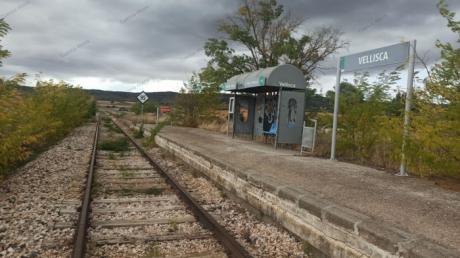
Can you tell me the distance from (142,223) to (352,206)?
305 cm

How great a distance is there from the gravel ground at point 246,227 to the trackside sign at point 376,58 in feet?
13.5

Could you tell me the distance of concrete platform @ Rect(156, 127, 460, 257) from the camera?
398cm

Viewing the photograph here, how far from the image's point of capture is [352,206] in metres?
5.19

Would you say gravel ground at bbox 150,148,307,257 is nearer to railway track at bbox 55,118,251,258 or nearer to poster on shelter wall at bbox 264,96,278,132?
railway track at bbox 55,118,251,258

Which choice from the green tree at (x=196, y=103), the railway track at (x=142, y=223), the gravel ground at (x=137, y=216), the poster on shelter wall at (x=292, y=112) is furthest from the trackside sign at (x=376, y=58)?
the green tree at (x=196, y=103)

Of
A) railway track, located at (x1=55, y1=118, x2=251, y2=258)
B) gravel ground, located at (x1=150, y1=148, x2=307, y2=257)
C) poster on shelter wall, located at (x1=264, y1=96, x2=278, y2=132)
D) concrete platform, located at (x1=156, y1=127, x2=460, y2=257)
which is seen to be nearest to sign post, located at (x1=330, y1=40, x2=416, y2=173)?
concrete platform, located at (x1=156, y1=127, x2=460, y2=257)

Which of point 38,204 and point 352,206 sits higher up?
point 352,206

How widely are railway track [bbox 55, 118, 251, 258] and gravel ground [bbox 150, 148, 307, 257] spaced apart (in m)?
0.33

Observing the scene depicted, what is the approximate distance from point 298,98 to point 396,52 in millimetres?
4694

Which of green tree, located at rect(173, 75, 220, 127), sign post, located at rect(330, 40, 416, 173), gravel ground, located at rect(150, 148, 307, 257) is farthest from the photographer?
green tree, located at rect(173, 75, 220, 127)

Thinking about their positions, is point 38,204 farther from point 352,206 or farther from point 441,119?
point 441,119

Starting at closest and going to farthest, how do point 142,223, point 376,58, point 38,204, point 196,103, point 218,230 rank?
point 218,230 < point 142,223 < point 38,204 < point 376,58 < point 196,103

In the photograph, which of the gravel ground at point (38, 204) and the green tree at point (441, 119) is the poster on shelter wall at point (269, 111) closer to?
the gravel ground at point (38, 204)

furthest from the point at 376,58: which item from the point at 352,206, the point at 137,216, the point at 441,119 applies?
the point at 137,216
